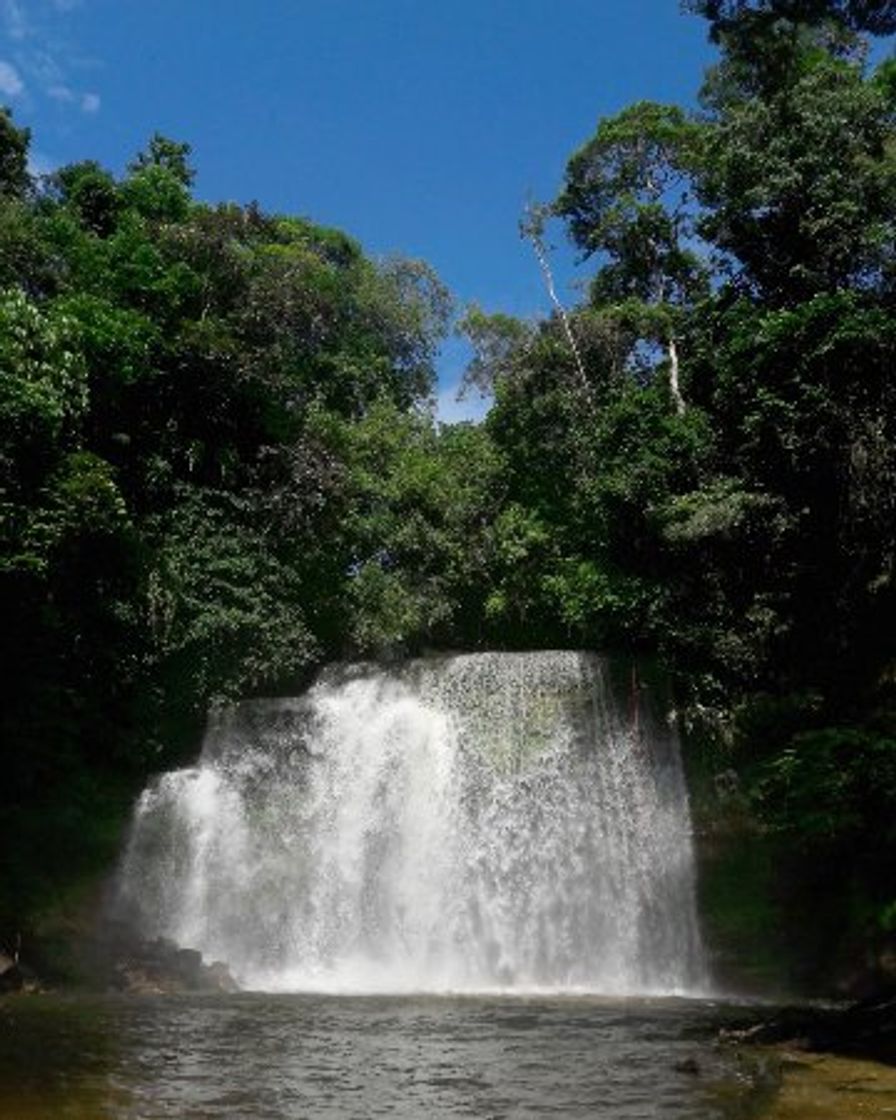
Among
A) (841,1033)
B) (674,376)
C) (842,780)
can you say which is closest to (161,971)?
(841,1033)

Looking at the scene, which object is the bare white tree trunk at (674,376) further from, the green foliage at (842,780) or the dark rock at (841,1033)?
the dark rock at (841,1033)

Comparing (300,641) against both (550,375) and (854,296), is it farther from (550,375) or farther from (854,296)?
(854,296)

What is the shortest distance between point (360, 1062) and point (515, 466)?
1916 cm

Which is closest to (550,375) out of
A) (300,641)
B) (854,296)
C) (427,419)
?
(427,419)

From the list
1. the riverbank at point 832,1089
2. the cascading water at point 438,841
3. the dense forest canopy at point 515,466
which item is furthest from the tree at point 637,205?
the riverbank at point 832,1089

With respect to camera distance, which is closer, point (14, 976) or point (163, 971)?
point (14, 976)

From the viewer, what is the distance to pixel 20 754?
701 inches

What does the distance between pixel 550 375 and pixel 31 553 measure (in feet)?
47.6

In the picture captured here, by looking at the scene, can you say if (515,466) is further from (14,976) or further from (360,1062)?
(360,1062)

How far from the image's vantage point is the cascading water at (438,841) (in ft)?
58.7

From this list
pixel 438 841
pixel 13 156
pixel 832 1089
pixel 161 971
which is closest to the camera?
pixel 832 1089

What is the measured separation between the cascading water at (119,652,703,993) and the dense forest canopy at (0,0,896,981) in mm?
1290

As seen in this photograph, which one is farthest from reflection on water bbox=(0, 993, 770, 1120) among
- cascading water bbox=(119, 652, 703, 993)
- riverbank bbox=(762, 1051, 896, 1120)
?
cascading water bbox=(119, 652, 703, 993)

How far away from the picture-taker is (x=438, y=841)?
19141mm
